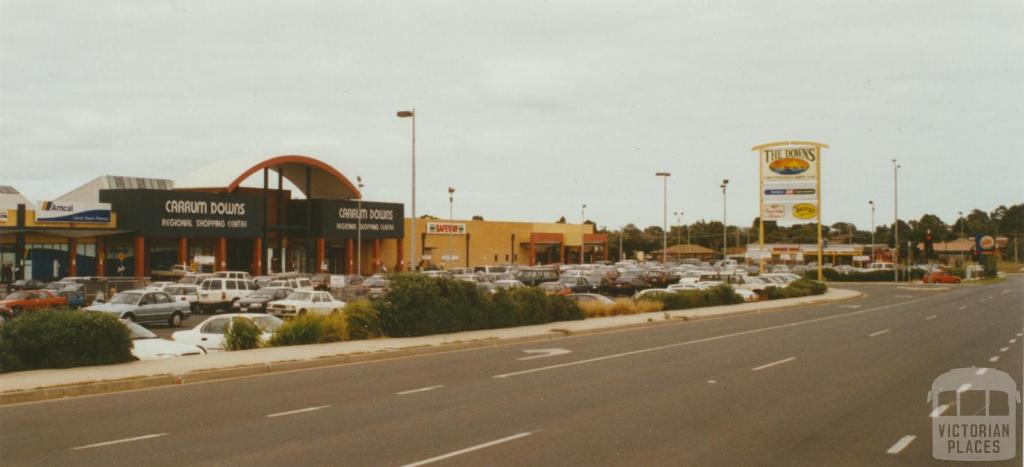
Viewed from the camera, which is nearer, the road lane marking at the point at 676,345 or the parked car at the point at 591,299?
the road lane marking at the point at 676,345

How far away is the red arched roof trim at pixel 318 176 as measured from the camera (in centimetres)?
7012

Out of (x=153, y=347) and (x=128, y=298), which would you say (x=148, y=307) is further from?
(x=153, y=347)

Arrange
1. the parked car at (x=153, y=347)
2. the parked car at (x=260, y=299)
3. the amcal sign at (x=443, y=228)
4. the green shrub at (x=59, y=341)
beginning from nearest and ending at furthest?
the green shrub at (x=59, y=341)
the parked car at (x=153, y=347)
the parked car at (x=260, y=299)
the amcal sign at (x=443, y=228)

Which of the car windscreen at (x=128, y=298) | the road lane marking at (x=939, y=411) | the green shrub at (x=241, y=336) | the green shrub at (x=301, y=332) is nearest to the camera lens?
the road lane marking at (x=939, y=411)

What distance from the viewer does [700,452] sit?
34.0ft

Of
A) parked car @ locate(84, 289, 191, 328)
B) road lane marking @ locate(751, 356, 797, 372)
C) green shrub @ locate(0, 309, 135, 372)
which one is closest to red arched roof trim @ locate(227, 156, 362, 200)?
parked car @ locate(84, 289, 191, 328)

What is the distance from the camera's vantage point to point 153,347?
20000mm

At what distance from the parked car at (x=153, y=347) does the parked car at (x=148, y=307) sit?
32.5 feet

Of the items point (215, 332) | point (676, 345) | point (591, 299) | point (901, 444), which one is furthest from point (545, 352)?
point (591, 299)

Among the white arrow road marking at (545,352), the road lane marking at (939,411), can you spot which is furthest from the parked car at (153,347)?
the road lane marking at (939,411)

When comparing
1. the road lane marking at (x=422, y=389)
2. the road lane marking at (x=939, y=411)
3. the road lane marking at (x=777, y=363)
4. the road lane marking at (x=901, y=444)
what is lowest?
the road lane marking at (x=777, y=363)

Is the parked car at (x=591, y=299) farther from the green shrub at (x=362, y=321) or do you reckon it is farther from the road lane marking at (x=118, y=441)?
the road lane marking at (x=118, y=441)

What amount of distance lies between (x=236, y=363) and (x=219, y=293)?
24587 millimetres

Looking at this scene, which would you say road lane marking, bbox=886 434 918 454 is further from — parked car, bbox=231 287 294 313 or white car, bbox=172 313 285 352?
parked car, bbox=231 287 294 313
